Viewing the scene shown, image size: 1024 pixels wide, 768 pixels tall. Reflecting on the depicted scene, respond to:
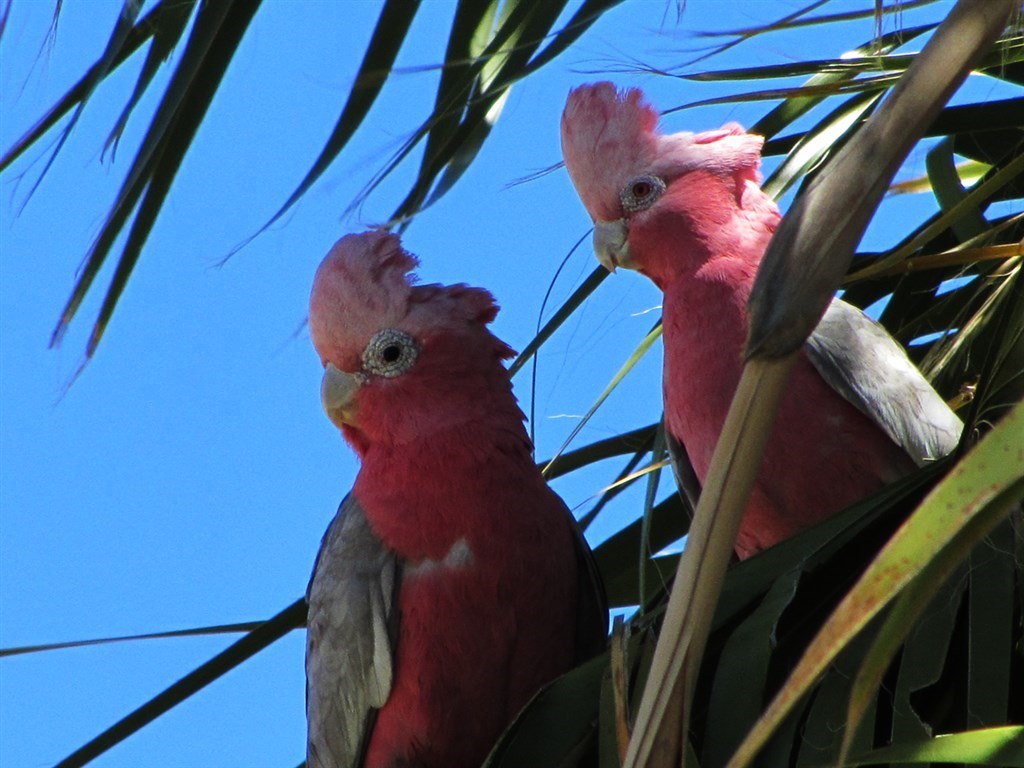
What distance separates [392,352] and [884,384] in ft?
3.95

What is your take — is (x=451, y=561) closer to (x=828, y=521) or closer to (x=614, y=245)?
(x=614, y=245)

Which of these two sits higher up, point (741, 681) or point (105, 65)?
point (105, 65)

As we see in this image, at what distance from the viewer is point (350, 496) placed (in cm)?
343

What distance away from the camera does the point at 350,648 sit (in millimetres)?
3133

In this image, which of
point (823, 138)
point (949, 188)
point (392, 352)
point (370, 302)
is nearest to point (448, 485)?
point (392, 352)

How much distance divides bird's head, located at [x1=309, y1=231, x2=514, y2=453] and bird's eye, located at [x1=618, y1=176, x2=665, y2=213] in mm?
494

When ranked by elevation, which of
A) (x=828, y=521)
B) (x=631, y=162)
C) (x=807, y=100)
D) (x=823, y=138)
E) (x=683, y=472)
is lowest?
(x=828, y=521)

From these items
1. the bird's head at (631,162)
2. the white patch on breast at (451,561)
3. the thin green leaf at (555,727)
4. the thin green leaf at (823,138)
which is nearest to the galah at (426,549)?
the white patch on breast at (451,561)

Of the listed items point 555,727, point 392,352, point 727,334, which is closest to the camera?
point 555,727

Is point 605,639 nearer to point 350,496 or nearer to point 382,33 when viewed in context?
point 350,496

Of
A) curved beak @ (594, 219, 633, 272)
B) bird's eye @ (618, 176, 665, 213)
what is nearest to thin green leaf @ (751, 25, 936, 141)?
bird's eye @ (618, 176, 665, 213)

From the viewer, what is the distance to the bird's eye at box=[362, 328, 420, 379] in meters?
3.33

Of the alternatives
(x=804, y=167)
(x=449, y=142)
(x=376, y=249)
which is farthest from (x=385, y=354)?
(x=804, y=167)

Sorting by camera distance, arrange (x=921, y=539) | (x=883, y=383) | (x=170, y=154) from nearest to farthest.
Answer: (x=921, y=539)
(x=170, y=154)
(x=883, y=383)
